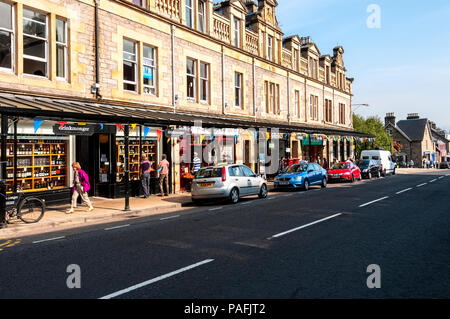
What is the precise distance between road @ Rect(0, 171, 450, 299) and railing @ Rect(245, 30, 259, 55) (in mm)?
18248

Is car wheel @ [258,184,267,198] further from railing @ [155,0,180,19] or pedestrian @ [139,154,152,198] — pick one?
railing @ [155,0,180,19]

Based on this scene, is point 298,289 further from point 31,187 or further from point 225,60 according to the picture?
point 225,60

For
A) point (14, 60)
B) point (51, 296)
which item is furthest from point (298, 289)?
point (14, 60)

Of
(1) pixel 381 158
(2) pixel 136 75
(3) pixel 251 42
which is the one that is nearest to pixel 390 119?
(1) pixel 381 158

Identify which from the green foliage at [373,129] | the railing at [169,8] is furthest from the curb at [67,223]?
the green foliage at [373,129]

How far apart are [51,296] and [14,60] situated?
1146 centimetres

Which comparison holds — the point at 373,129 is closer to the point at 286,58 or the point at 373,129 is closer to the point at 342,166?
the point at 286,58

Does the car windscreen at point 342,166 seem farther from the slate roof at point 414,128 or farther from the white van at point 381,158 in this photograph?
the slate roof at point 414,128

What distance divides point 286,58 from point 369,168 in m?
11.6

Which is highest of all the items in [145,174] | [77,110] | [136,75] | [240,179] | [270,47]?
[270,47]

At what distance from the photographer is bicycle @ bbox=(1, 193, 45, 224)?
10.5 m

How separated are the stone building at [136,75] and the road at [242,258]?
4.91 metres

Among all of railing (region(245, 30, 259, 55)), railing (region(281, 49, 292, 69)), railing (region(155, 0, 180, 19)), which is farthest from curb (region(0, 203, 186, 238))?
railing (region(281, 49, 292, 69))

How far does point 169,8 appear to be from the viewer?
19.7m
